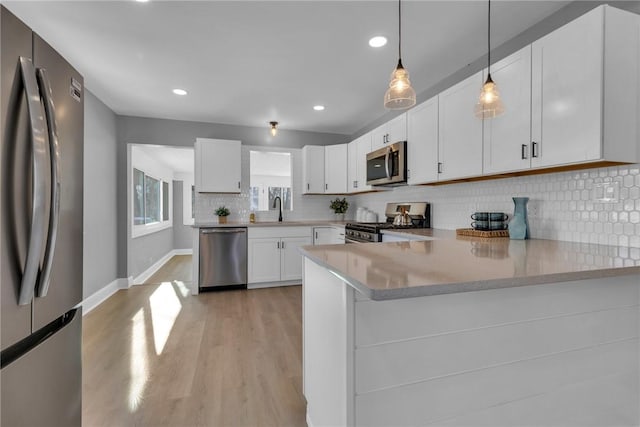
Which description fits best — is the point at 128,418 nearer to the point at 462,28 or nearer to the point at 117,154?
the point at 462,28

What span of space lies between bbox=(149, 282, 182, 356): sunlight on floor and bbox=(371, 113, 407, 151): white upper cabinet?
2.98 metres

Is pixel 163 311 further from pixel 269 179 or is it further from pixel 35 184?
pixel 269 179

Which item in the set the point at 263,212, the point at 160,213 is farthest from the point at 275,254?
the point at 160,213

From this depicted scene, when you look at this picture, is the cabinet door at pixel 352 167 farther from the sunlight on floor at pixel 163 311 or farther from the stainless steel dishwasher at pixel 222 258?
the sunlight on floor at pixel 163 311

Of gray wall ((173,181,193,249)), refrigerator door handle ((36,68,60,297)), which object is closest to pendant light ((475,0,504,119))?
refrigerator door handle ((36,68,60,297))

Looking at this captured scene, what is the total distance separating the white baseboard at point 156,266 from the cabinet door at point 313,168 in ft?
9.78

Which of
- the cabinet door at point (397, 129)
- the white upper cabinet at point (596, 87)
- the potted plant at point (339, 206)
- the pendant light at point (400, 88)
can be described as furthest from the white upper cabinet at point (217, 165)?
the white upper cabinet at point (596, 87)

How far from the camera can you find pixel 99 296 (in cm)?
364

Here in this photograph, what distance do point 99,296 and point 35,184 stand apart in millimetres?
3315

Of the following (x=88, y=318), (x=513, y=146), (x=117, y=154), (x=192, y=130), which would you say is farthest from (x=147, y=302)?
Answer: (x=513, y=146)

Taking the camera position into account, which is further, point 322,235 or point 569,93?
point 322,235

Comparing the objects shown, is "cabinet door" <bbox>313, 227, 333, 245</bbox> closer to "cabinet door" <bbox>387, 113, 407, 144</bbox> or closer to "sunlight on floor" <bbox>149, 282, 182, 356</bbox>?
"cabinet door" <bbox>387, 113, 407, 144</bbox>

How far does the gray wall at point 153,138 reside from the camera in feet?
13.9

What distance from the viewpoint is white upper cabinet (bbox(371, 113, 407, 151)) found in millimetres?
3230
